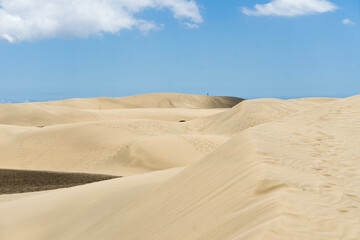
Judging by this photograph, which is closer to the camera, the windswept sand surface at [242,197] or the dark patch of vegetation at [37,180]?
the windswept sand surface at [242,197]

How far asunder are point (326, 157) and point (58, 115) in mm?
48826

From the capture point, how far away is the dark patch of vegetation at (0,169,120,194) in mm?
15135

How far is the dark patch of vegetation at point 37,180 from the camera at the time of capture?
15135 millimetres

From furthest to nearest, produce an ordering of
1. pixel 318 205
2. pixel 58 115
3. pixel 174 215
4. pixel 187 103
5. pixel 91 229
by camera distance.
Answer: pixel 187 103
pixel 58 115
pixel 91 229
pixel 174 215
pixel 318 205

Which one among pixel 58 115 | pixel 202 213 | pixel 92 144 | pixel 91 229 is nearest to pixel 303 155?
pixel 202 213

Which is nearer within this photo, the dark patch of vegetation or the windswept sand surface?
the windswept sand surface

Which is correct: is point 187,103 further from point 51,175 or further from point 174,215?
point 174,215

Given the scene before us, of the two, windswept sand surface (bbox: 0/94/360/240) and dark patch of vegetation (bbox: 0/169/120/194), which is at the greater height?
windswept sand surface (bbox: 0/94/360/240)

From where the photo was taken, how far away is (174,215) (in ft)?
18.8

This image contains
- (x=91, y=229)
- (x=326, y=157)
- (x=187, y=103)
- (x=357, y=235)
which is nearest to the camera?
(x=357, y=235)

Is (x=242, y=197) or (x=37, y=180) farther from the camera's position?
(x=37, y=180)

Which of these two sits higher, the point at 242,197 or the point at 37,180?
the point at 242,197

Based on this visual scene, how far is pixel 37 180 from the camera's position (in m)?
17.0

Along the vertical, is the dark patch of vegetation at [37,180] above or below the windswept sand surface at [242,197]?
below
